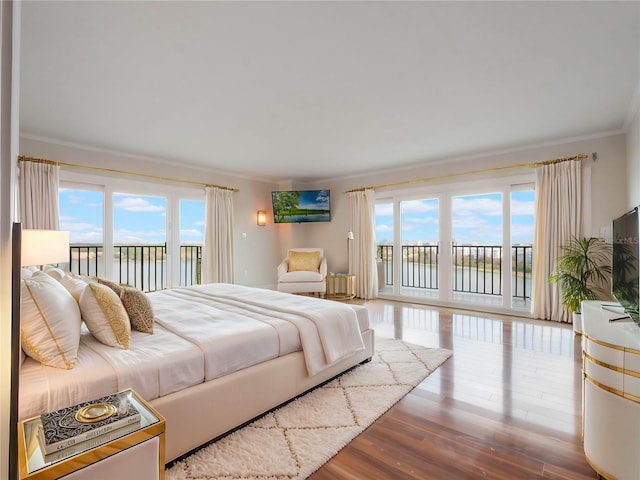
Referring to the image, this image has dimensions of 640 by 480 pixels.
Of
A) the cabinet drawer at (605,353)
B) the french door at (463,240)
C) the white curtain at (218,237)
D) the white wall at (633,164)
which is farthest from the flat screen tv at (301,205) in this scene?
the cabinet drawer at (605,353)

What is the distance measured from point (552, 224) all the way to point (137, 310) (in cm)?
495

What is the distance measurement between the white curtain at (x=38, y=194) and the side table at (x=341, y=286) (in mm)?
4246

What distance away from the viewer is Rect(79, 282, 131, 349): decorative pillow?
1.73 m

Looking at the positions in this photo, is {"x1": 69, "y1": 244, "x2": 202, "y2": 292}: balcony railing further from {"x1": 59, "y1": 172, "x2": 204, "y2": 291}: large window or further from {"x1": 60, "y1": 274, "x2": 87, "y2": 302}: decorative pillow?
{"x1": 60, "y1": 274, "x2": 87, "y2": 302}: decorative pillow

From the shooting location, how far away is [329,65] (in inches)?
96.1

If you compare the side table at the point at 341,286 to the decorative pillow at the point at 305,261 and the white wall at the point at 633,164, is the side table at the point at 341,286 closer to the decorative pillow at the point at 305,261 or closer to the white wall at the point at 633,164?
the decorative pillow at the point at 305,261

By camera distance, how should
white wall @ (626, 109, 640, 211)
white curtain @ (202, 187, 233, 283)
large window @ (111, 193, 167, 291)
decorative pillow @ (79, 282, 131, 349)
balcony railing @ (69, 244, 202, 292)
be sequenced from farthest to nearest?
white curtain @ (202, 187, 233, 283) → large window @ (111, 193, 167, 291) → balcony railing @ (69, 244, 202, 292) → white wall @ (626, 109, 640, 211) → decorative pillow @ (79, 282, 131, 349)

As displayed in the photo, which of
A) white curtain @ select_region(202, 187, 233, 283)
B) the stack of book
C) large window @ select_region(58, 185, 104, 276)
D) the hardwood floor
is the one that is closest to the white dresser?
the hardwood floor

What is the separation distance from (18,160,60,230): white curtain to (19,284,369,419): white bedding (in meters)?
2.27

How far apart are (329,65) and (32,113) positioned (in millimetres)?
3168

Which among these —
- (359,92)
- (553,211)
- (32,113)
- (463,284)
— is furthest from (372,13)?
(463,284)

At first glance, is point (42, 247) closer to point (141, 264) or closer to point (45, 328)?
point (45, 328)

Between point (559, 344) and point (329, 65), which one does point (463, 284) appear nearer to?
point (559, 344)

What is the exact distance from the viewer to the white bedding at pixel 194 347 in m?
1.37
